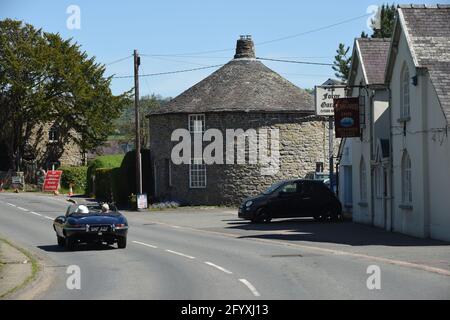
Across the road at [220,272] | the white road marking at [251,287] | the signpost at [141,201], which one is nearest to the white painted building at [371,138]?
the road at [220,272]

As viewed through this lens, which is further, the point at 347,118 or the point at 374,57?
the point at 374,57

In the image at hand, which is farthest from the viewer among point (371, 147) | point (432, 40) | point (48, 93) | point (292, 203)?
point (48, 93)

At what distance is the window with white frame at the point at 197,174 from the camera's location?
152 ft

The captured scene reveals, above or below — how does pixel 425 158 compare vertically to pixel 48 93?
below

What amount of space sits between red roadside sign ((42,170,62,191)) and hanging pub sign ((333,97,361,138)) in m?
36.2

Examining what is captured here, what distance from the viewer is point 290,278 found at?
15.2 meters

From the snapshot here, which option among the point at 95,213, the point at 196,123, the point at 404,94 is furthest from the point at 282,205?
the point at 196,123

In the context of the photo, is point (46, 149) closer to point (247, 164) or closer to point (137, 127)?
point (137, 127)

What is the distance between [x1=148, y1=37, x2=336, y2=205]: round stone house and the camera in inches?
1800

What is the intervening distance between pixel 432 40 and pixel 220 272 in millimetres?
12678

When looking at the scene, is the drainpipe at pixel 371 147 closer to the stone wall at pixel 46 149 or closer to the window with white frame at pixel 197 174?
the window with white frame at pixel 197 174

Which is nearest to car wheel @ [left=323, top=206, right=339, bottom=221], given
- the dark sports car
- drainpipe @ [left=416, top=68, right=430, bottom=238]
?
drainpipe @ [left=416, top=68, right=430, bottom=238]

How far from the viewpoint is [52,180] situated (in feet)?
209
